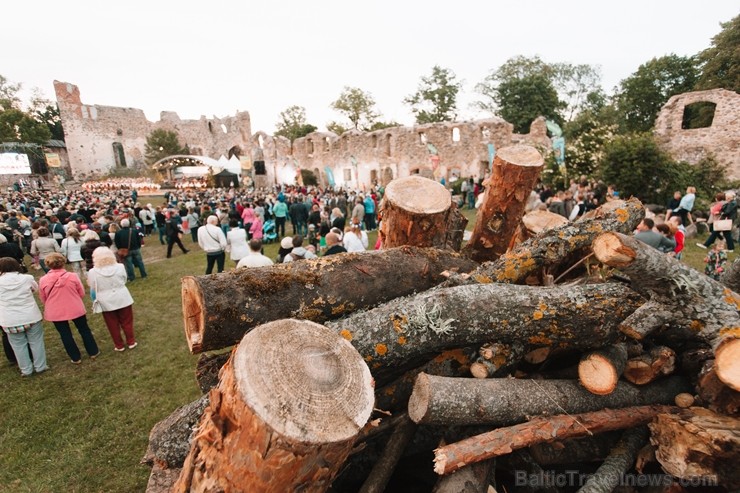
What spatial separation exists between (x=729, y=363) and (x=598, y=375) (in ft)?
2.09

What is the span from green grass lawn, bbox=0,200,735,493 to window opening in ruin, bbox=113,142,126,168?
142 feet

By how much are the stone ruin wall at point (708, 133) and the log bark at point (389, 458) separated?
855 inches

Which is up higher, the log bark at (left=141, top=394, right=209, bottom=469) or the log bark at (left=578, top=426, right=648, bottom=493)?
the log bark at (left=141, top=394, right=209, bottom=469)

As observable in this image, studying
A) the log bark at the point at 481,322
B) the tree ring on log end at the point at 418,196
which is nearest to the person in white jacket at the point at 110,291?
the tree ring on log end at the point at 418,196

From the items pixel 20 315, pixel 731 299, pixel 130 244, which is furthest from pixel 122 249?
pixel 731 299

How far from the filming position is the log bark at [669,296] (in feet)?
7.53

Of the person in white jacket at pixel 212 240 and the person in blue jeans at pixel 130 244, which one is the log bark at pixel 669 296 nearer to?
the person in white jacket at pixel 212 240

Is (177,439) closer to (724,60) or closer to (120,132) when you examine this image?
(724,60)

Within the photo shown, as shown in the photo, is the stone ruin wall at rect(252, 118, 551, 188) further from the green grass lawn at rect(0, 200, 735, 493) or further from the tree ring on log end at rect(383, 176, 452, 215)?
the green grass lawn at rect(0, 200, 735, 493)

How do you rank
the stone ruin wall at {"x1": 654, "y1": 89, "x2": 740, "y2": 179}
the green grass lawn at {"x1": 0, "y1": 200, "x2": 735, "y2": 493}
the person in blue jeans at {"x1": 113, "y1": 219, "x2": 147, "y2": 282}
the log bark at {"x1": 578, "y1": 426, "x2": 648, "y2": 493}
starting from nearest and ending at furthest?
the log bark at {"x1": 578, "y1": 426, "x2": 648, "y2": 493} < the green grass lawn at {"x1": 0, "y1": 200, "x2": 735, "y2": 493} < the person in blue jeans at {"x1": 113, "y1": 219, "x2": 147, "y2": 282} < the stone ruin wall at {"x1": 654, "y1": 89, "x2": 740, "y2": 179}

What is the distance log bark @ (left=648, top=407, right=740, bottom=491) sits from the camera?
2004mm

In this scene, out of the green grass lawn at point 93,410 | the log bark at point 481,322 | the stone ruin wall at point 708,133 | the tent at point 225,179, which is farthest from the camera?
the tent at point 225,179

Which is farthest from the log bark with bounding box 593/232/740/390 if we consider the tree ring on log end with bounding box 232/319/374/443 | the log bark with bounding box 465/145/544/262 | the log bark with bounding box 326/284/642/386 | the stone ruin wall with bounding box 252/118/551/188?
the stone ruin wall with bounding box 252/118/551/188

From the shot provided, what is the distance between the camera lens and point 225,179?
108 ft
